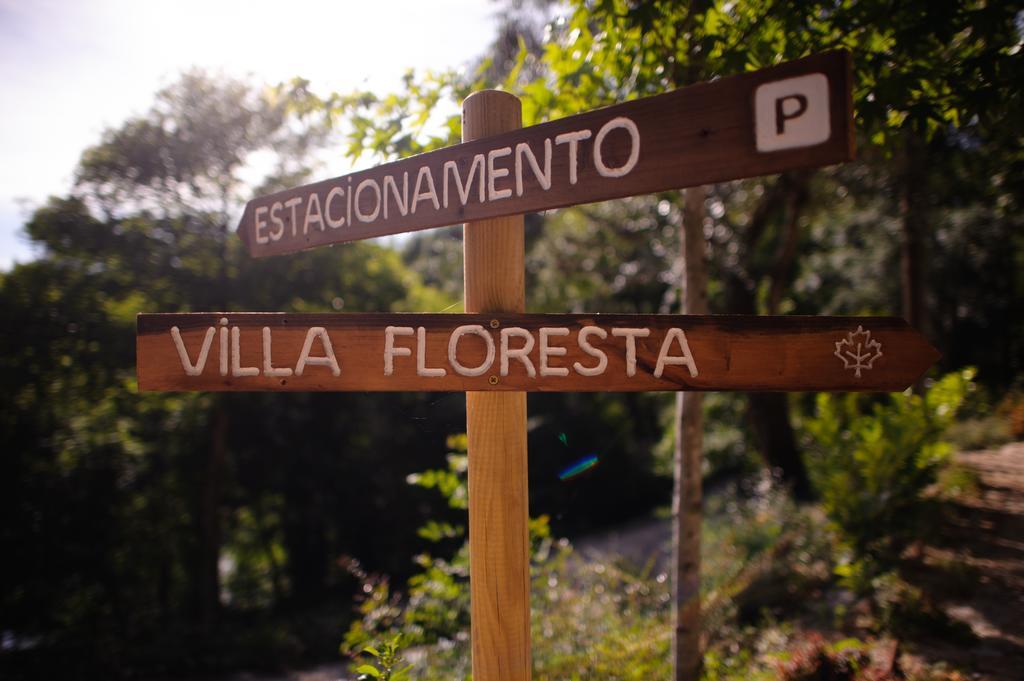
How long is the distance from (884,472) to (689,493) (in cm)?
251

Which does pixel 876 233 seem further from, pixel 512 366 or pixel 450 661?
pixel 512 366

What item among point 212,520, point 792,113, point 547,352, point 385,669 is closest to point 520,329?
point 547,352

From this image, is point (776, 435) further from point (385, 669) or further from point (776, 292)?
point (385, 669)

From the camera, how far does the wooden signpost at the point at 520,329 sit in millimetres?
1495

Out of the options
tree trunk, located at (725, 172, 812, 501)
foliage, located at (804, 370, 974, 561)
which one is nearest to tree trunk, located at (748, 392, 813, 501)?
tree trunk, located at (725, 172, 812, 501)

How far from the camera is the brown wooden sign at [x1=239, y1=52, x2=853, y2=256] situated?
4.63 feet

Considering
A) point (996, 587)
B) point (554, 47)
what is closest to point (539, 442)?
point (996, 587)

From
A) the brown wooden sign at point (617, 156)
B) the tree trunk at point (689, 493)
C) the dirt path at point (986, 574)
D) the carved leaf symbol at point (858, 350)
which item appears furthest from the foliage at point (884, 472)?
the brown wooden sign at point (617, 156)

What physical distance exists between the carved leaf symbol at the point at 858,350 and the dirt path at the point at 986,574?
9.70 ft

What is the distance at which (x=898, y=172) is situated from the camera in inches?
321

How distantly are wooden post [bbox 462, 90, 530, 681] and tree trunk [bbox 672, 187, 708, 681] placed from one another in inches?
A: 75.7

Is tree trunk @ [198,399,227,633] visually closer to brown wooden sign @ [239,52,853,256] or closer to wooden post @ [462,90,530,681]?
brown wooden sign @ [239,52,853,256]

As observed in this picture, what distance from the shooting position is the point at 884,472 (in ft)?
16.6

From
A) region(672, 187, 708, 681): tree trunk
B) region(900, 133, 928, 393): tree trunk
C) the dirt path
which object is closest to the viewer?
region(672, 187, 708, 681): tree trunk
